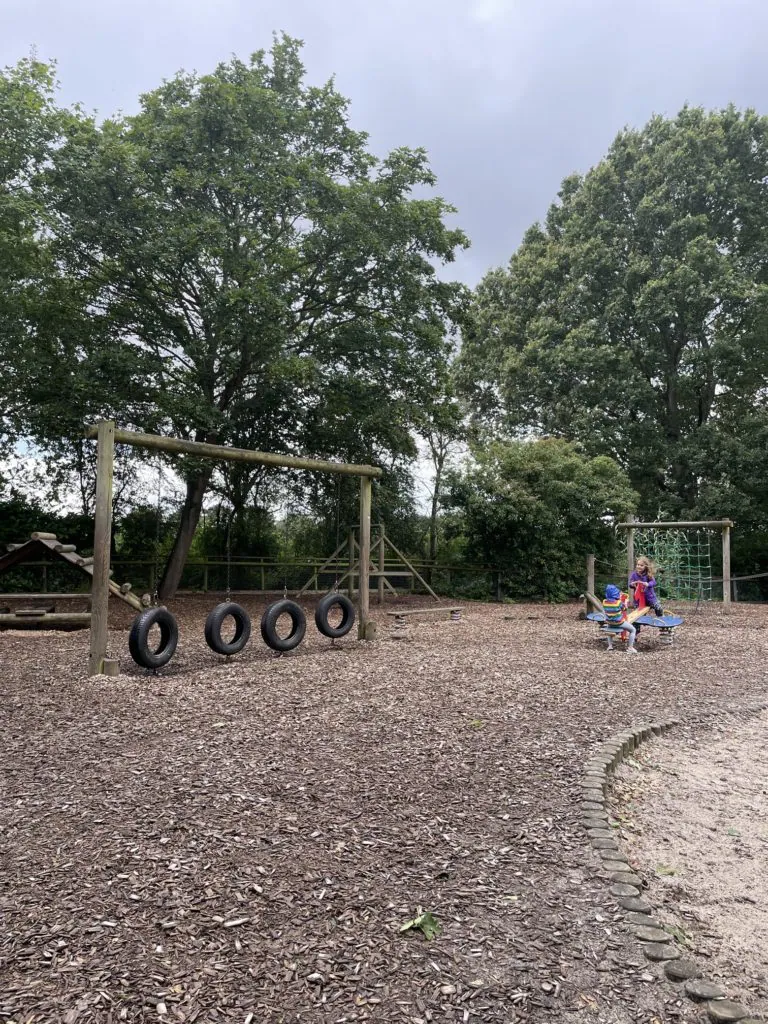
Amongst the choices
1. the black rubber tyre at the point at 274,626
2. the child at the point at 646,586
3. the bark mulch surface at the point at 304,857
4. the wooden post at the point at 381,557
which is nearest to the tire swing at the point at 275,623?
the black rubber tyre at the point at 274,626

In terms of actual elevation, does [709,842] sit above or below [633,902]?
below

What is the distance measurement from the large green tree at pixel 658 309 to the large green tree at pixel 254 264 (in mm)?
7256

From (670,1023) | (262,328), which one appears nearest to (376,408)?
(262,328)

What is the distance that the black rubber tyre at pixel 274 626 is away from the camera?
7438 mm

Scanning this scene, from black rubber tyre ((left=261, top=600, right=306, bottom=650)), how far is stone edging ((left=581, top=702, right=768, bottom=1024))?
4.11 meters

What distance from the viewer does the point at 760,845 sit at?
10.8ft

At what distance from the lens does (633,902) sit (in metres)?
2.49

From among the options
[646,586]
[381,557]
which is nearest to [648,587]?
[646,586]

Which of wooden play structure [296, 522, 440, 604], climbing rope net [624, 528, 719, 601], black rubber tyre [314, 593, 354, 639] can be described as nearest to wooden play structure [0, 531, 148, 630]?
black rubber tyre [314, 593, 354, 639]

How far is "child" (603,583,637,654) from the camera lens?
865cm

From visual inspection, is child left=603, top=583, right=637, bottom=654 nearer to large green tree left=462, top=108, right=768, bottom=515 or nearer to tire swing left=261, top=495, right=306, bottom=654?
tire swing left=261, top=495, right=306, bottom=654

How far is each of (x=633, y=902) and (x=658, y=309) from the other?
20.6m

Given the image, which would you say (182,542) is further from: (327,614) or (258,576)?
(327,614)

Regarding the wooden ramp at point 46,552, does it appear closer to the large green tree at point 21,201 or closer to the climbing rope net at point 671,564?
the large green tree at point 21,201
